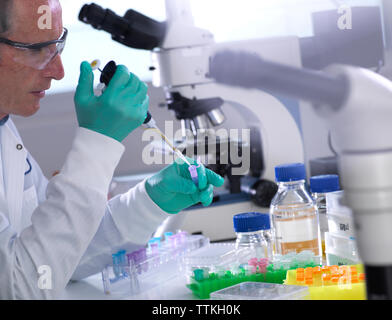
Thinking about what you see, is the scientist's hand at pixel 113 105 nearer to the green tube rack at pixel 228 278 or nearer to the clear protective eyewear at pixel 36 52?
the clear protective eyewear at pixel 36 52

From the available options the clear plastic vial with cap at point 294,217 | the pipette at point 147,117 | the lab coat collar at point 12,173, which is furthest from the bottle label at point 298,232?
the lab coat collar at point 12,173

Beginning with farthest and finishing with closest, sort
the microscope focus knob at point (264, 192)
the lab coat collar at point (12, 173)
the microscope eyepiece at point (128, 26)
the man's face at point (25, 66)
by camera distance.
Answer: the microscope focus knob at point (264, 192), the microscope eyepiece at point (128, 26), the lab coat collar at point (12, 173), the man's face at point (25, 66)

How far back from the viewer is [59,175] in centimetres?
98

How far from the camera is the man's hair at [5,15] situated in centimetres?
103

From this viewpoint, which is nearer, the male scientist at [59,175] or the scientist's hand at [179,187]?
the male scientist at [59,175]

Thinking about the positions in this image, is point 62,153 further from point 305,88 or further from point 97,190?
point 305,88

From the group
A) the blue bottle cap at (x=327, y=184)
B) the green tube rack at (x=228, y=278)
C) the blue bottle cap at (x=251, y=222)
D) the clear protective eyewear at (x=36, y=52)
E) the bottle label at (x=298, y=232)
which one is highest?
the clear protective eyewear at (x=36, y=52)

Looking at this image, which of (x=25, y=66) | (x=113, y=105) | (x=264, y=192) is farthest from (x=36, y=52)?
(x=264, y=192)

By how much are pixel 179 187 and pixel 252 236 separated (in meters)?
0.21

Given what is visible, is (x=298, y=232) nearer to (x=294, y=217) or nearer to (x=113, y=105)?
(x=294, y=217)

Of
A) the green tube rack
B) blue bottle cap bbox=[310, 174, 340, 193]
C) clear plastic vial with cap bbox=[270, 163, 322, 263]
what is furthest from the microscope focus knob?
the green tube rack

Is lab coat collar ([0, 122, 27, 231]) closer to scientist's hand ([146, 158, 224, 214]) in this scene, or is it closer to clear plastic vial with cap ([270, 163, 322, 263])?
scientist's hand ([146, 158, 224, 214])

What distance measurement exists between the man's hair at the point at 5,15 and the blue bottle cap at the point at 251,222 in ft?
2.08

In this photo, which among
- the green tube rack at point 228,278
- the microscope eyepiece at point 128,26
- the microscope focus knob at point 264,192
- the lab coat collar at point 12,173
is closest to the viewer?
the green tube rack at point 228,278
